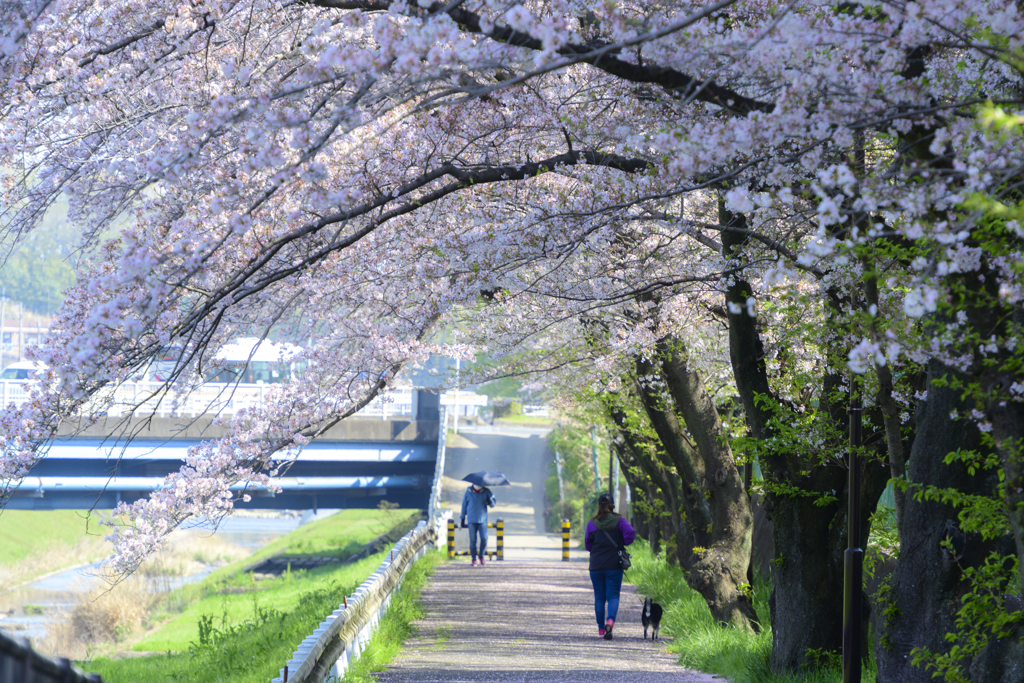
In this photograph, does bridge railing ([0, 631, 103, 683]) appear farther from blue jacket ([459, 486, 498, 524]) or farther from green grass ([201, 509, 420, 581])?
green grass ([201, 509, 420, 581])

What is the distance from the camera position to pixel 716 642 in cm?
927

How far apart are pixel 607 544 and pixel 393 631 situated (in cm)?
272

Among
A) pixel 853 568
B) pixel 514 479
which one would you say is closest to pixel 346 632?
pixel 853 568

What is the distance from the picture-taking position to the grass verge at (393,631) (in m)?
7.99

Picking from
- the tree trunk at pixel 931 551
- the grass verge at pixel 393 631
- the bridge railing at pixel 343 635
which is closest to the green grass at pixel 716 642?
the tree trunk at pixel 931 551

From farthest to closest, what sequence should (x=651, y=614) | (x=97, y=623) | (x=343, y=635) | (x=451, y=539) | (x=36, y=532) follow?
(x=36, y=532) < (x=97, y=623) < (x=451, y=539) < (x=651, y=614) < (x=343, y=635)

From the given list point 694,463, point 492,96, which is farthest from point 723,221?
point 694,463

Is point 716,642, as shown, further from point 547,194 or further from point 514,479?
point 514,479

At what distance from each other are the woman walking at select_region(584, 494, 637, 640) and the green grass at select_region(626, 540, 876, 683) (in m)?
0.90

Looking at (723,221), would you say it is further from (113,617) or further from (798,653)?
(113,617)

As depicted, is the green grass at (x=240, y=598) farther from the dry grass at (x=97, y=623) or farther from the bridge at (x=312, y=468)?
the bridge at (x=312, y=468)

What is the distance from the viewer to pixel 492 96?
20.8ft

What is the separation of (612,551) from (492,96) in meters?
6.15

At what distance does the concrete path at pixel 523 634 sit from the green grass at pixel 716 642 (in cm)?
24
